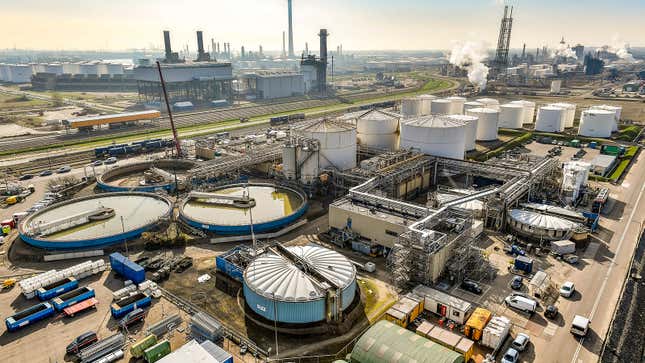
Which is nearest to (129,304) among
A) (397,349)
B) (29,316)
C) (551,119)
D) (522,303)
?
(29,316)

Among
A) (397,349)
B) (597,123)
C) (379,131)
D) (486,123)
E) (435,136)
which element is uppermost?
(435,136)

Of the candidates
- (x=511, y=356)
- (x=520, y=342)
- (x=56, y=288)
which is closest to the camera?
(x=511, y=356)

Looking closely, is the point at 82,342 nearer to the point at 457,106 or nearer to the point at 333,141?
the point at 333,141

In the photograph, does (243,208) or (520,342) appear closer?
(520,342)

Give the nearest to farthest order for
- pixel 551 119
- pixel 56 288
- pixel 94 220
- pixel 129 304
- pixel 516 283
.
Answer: pixel 129 304 → pixel 56 288 → pixel 516 283 → pixel 94 220 → pixel 551 119

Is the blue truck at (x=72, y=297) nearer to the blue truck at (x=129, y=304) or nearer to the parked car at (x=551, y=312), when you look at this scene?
the blue truck at (x=129, y=304)

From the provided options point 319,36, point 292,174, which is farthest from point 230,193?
point 319,36

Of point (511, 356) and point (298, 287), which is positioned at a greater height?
point (298, 287)
